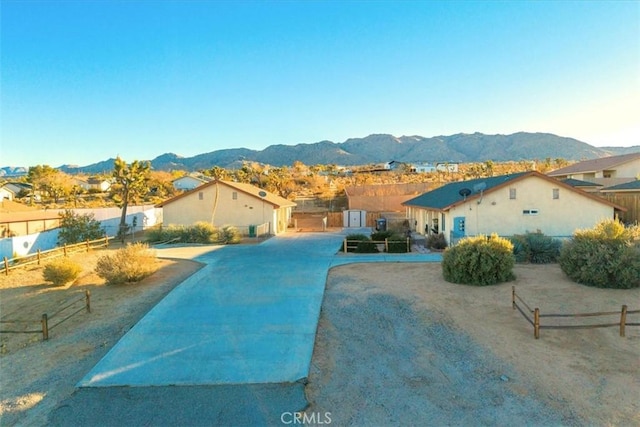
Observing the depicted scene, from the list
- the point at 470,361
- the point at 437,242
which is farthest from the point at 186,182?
the point at 470,361

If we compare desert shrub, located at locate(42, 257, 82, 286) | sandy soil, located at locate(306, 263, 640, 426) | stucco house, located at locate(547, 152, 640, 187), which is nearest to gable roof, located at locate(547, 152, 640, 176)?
stucco house, located at locate(547, 152, 640, 187)

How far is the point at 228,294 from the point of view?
44.8 ft

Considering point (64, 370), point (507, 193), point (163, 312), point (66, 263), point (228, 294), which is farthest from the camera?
point (507, 193)

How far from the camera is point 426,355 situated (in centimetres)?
871

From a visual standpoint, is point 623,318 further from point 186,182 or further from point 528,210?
point 186,182

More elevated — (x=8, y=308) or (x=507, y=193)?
(x=507, y=193)

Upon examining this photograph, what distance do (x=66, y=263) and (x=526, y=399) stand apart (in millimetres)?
18053

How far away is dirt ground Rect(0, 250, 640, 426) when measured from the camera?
21.8 ft

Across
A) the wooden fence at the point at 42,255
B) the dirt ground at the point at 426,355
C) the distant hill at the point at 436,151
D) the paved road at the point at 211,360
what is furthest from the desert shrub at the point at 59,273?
the distant hill at the point at 436,151

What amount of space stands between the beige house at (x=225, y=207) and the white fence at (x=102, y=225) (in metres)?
6.06

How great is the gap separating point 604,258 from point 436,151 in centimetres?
17019

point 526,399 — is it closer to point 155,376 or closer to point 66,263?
point 155,376

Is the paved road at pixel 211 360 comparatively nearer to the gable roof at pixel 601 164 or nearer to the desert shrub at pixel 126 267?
the desert shrub at pixel 126 267

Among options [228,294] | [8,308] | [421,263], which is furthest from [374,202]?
[8,308]
